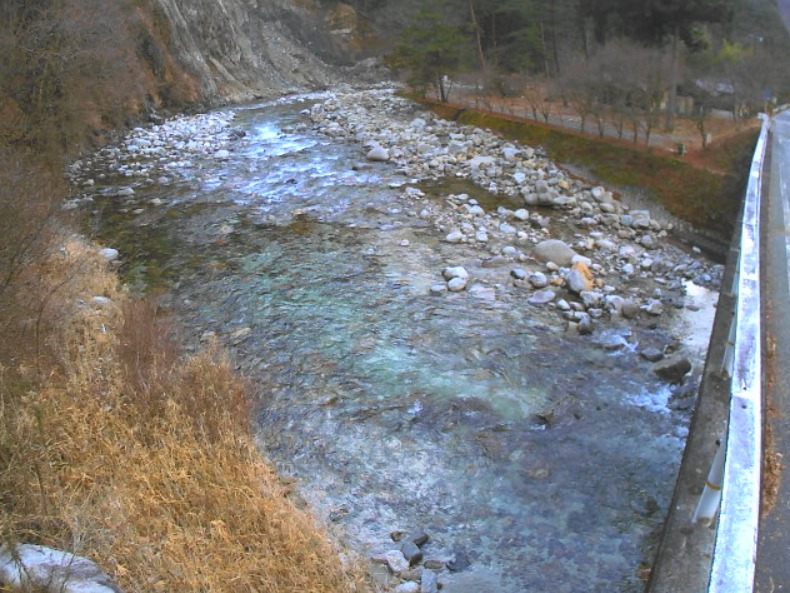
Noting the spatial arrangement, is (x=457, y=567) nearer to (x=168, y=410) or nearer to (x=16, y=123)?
(x=168, y=410)

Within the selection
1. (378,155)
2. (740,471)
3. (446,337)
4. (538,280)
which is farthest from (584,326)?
(378,155)

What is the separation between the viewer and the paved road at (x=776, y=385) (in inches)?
A: 143

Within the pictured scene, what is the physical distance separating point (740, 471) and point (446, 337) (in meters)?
6.09

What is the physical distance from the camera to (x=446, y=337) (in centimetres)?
948

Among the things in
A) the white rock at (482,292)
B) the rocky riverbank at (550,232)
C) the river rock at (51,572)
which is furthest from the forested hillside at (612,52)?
the river rock at (51,572)

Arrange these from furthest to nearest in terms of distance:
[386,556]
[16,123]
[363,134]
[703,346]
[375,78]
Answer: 1. [375,78]
2. [363,134]
3. [16,123]
4. [703,346]
5. [386,556]

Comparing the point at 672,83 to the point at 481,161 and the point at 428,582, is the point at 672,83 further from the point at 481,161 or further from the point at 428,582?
the point at 428,582

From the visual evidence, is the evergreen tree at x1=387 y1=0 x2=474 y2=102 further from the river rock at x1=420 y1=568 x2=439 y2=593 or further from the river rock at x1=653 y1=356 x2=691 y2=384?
the river rock at x1=420 y1=568 x2=439 y2=593

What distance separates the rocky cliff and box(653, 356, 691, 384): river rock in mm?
32143

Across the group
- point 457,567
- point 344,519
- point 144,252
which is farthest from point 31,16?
point 457,567

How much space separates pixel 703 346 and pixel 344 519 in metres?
6.86

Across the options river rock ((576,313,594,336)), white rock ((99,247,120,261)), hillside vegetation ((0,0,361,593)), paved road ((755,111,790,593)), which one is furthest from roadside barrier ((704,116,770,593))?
white rock ((99,247,120,261))

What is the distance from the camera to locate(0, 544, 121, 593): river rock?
11.9ft

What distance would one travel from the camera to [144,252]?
41.2 ft
